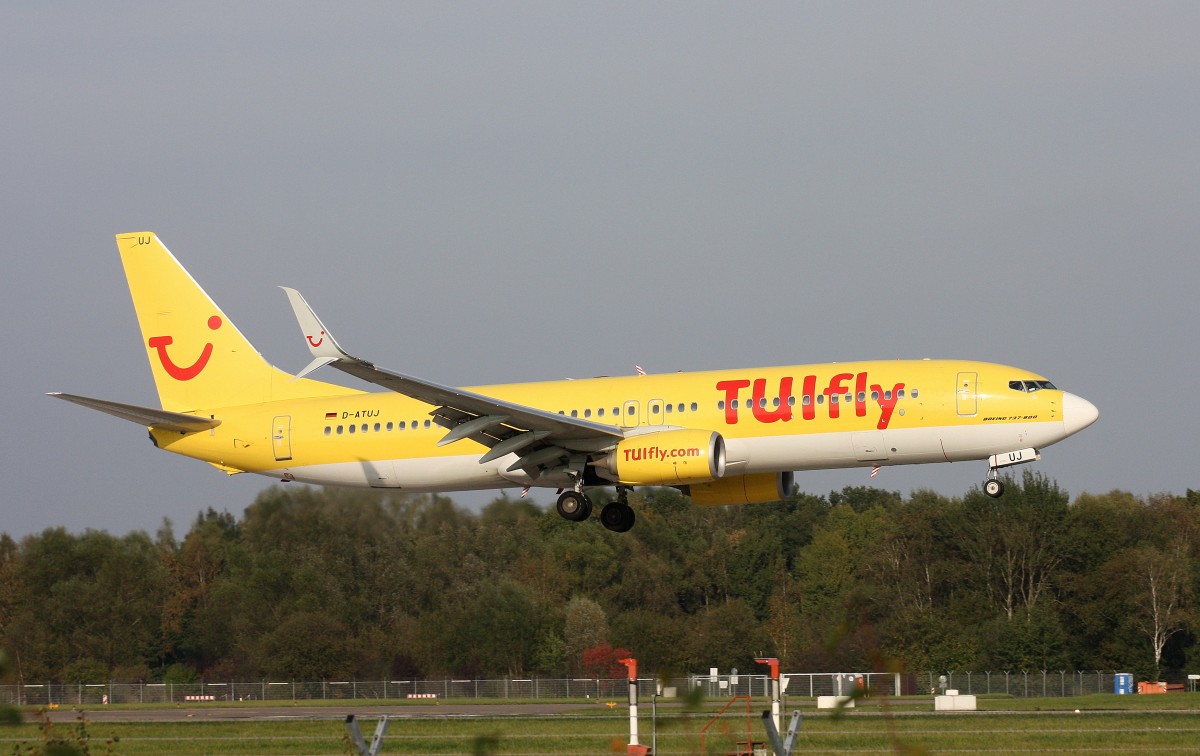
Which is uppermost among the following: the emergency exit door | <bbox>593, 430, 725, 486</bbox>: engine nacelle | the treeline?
the emergency exit door

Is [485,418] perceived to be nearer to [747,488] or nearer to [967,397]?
[747,488]

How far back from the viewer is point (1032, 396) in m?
35.2

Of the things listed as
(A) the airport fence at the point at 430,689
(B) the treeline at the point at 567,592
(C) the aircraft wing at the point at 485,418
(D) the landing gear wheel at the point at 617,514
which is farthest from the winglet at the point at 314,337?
(A) the airport fence at the point at 430,689

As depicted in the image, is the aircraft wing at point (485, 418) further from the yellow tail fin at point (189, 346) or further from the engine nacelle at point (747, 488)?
the yellow tail fin at point (189, 346)

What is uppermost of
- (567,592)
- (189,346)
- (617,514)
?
(189,346)

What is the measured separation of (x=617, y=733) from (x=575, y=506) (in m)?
12.1

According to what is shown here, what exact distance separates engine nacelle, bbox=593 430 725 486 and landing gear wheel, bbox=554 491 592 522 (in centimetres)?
197

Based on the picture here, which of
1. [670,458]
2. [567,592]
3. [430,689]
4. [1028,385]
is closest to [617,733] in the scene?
[670,458]

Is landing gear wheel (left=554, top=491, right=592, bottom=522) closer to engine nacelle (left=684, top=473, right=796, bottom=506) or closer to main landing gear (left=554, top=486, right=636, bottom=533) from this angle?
main landing gear (left=554, top=486, right=636, bottom=533)

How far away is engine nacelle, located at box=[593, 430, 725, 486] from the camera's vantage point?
34938 mm

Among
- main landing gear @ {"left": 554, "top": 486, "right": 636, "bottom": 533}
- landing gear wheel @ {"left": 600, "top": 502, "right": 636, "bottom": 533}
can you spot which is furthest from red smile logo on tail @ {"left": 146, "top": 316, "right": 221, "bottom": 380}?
landing gear wheel @ {"left": 600, "top": 502, "right": 636, "bottom": 533}

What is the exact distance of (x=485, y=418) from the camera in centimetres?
3628

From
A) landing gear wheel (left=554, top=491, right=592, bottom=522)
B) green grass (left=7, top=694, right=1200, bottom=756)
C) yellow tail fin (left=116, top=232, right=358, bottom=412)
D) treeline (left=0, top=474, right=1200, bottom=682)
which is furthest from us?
treeline (left=0, top=474, right=1200, bottom=682)

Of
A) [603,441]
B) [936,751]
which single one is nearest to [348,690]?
[603,441]
